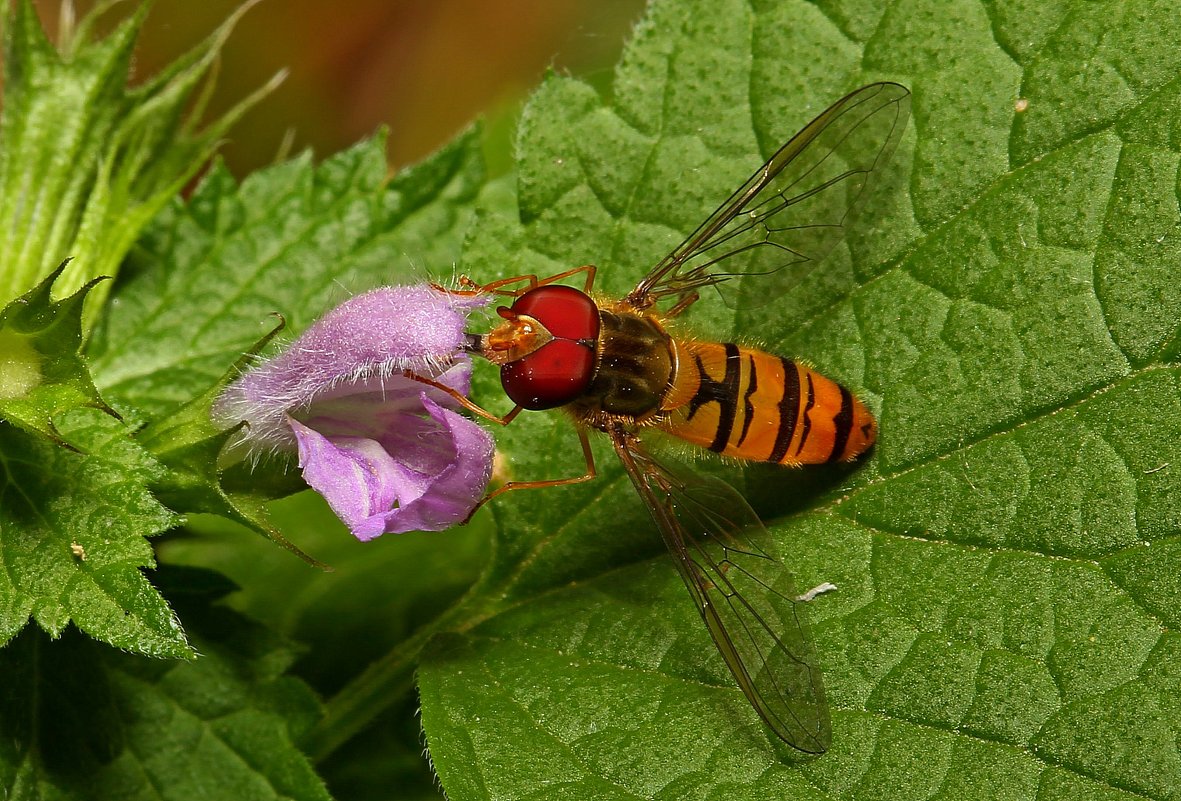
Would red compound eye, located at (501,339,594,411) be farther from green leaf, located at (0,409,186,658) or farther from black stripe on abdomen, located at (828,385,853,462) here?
green leaf, located at (0,409,186,658)

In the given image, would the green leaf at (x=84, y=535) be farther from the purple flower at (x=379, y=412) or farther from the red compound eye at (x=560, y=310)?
the red compound eye at (x=560, y=310)

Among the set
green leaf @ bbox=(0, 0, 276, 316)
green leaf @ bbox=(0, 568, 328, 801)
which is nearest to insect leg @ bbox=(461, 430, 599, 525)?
green leaf @ bbox=(0, 568, 328, 801)

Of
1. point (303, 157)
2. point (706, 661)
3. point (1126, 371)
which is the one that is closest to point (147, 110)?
point (303, 157)

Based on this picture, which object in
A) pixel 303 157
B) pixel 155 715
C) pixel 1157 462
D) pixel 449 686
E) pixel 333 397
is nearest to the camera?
pixel 1157 462

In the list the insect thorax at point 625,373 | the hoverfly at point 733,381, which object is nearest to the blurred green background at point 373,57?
the hoverfly at point 733,381

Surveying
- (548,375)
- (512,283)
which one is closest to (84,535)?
(548,375)

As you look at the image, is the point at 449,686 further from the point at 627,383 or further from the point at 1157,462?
the point at 1157,462
